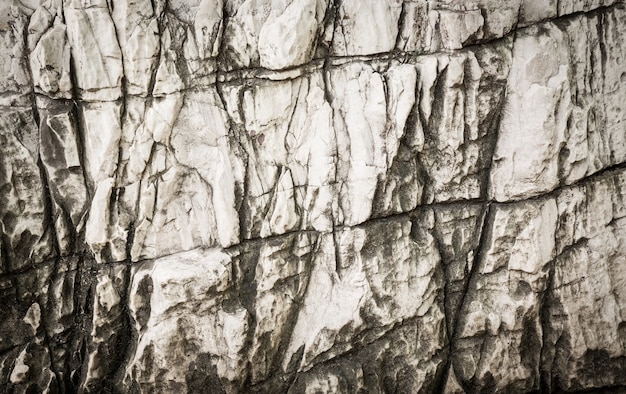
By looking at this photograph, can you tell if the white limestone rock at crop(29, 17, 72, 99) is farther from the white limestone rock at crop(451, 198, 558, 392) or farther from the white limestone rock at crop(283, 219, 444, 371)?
the white limestone rock at crop(451, 198, 558, 392)

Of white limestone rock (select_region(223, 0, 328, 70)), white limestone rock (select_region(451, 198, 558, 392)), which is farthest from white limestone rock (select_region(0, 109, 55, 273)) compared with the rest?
white limestone rock (select_region(451, 198, 558, 392))

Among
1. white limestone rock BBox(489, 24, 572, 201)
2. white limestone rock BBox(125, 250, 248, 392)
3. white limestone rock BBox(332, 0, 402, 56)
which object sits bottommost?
white limestone rock BBox(125, 250, 248, 392)

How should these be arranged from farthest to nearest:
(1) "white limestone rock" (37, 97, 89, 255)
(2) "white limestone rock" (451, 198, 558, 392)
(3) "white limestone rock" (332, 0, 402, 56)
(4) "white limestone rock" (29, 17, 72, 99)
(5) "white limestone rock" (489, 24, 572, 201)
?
(2) "white limestone rock" (451, 198, 558, 392)
(5) "white limestone rock" (489, 24, 572, 201)
(3) "white limestone rock" (332, 0, 402, 56)
(1) "white limestone rock" (37, 97, 89, 255)
(4) "white limestone rock" (29, 17, 72, 99)

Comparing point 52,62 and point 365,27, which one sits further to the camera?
point 365,27

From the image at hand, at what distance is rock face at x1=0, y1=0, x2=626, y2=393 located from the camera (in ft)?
12.1

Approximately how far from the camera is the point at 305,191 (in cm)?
394

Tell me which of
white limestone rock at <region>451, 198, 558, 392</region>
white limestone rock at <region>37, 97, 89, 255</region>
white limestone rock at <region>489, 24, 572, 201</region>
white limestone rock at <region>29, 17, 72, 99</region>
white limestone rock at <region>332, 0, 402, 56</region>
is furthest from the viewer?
white limestone rock at <region>451, 198, 558, 392</region>

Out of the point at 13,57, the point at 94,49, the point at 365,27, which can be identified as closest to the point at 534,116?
the point at 365,27

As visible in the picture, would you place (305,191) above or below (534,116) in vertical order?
below

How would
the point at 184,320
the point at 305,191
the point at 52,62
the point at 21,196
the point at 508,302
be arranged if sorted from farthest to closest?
the point at 508,302
the point at 305,191
the point at 184,320
the point at 21,196
the point at 52,62

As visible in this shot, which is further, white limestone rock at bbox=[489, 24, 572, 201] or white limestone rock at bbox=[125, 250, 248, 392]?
white limestone rock at bbox=[489, 24, 572, 201]

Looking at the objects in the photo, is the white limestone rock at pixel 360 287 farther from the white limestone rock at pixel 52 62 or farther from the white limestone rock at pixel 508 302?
the white limestone rock at pixel 52 62

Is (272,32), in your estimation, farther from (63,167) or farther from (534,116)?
(534,116)

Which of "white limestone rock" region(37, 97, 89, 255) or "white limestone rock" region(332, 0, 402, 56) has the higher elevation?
"white limestone rock" region(332, 0, 402, 56)
